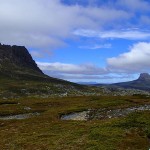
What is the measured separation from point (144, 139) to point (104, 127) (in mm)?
6595

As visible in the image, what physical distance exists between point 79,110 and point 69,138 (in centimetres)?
4092

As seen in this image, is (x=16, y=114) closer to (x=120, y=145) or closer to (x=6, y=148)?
(x=6, y=148)

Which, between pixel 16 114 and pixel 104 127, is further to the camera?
pixel 16 114

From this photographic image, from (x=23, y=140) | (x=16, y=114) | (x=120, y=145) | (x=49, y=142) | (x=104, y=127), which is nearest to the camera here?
(x=120, y=145)

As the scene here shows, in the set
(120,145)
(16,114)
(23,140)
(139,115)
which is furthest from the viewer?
(16,114)

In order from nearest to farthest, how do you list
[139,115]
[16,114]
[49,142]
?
1. [49,142]
2. [139,115]
3. [16,114]

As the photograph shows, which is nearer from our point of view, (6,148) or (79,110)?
(6,148)

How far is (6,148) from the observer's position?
120 feet

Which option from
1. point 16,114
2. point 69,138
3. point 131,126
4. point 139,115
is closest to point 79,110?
point 16,114

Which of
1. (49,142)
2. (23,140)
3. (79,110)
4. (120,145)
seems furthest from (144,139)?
(79,110)

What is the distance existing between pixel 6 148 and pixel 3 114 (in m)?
42.4

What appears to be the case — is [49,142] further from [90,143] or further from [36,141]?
[90,143]

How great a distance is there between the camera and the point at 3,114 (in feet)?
256

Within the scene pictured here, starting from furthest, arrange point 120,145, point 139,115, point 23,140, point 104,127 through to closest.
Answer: point 139,115 → point 104,127 → point 23,140 → point 120,145
